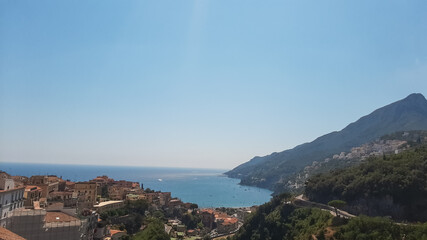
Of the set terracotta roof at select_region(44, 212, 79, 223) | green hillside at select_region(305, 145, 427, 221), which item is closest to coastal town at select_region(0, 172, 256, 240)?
terracotta roof at select_region(44, 212, 79, 223)

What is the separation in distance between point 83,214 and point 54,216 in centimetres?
521

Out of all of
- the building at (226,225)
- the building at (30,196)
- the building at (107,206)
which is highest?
the building at (30,196)

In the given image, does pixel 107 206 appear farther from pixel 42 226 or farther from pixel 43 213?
pixel 43 213

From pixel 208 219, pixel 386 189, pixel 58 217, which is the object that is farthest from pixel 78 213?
pixel 386 189

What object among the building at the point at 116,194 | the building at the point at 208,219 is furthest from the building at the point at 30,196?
the building at the point at 208,219

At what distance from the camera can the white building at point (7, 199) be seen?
71.3 ft

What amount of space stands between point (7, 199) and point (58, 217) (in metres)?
4.68

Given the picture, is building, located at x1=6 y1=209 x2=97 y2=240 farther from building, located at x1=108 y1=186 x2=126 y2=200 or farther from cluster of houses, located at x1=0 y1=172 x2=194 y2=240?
building, located at x1=108 y1=186 x2=126 y2=200

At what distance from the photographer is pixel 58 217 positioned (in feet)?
84.6

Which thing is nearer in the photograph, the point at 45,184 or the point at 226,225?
the point at 45,184

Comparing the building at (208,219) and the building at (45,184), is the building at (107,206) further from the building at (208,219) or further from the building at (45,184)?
the building at (208,219)

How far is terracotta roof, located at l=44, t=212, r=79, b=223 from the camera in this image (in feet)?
81.6

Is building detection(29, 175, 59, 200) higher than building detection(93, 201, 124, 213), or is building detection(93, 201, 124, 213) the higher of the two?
building detection(29, 175, 59, 200)

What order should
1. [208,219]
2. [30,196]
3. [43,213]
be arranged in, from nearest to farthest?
[43,213] < [30,196] < [208,219]
